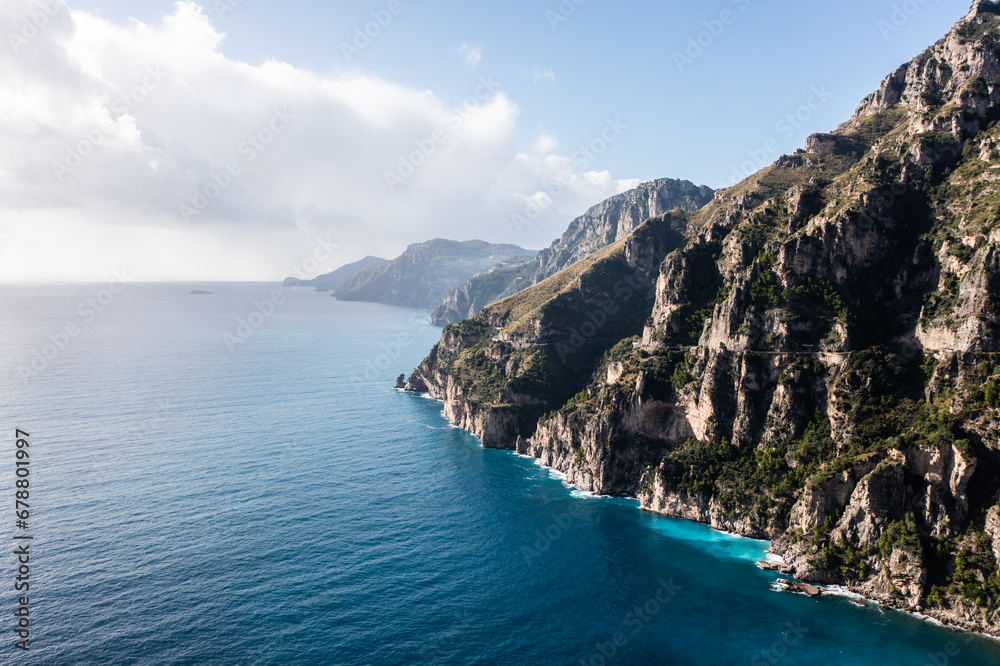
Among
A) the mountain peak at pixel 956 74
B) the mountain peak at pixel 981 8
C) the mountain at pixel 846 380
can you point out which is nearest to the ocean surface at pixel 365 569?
the mountain at pixel 846 380

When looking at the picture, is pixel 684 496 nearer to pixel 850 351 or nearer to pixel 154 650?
pixel 850 351

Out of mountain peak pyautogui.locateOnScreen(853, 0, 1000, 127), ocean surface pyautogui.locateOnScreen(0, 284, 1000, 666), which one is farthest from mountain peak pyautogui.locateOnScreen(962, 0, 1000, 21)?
ocean surface pyautogui.locateOnScreen(0, 284, 1000, 666)

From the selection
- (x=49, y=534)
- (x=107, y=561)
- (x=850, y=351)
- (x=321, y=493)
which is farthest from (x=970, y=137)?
(x=49, y=534)

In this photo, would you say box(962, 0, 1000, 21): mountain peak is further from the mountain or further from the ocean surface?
the ocean surface

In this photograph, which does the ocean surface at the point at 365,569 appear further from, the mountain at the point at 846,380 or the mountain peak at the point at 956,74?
the mountain peak at the point at 956,74

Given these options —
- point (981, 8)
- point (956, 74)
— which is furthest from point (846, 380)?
point (981, 8)

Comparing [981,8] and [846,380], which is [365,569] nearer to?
[846,380]

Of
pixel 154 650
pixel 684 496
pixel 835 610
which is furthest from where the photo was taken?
pixel 684 496
